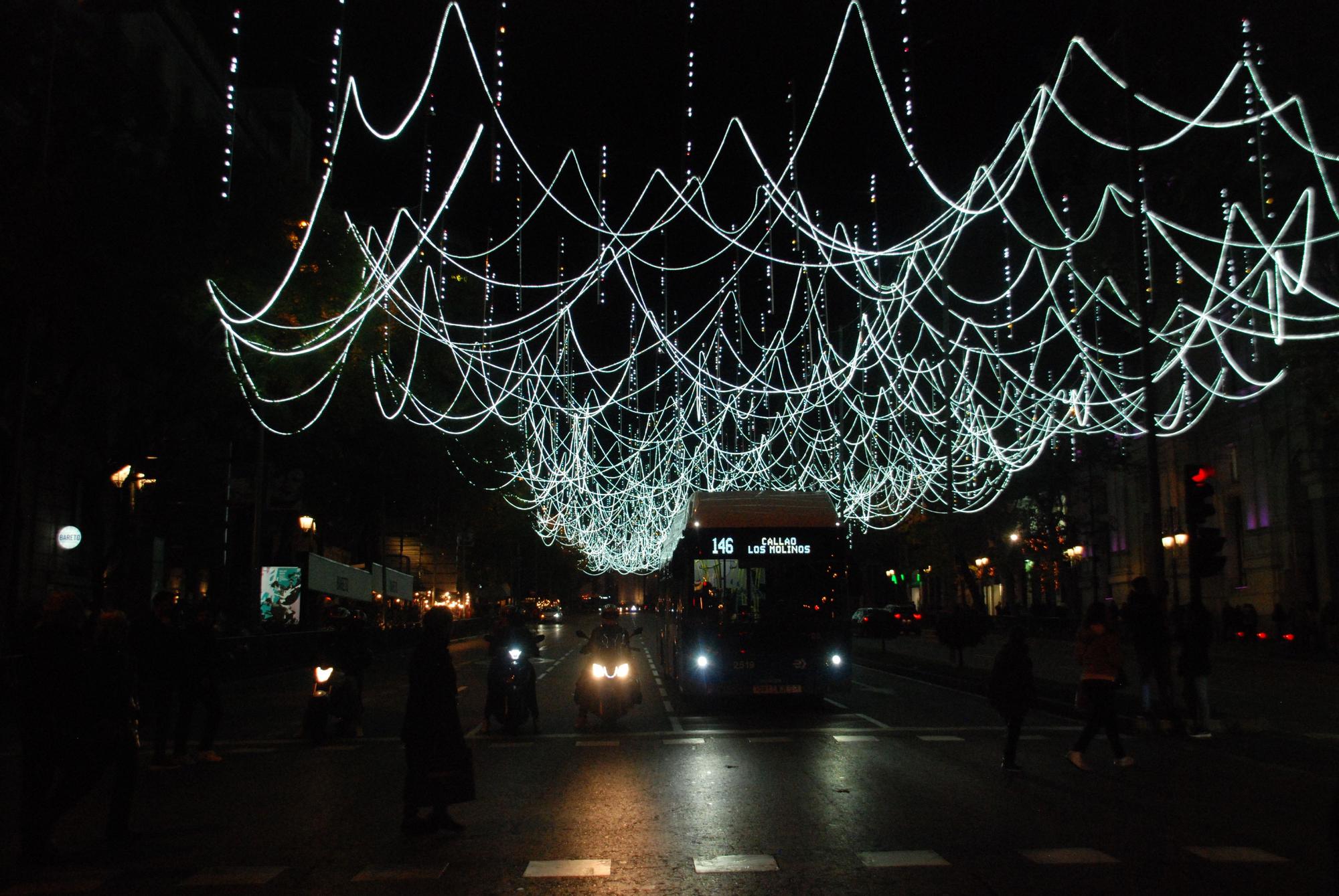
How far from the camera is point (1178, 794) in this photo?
10.6 metres

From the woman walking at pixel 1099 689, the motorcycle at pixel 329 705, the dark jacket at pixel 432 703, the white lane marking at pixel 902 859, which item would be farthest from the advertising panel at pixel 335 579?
the white lane marking at pixel 902 859

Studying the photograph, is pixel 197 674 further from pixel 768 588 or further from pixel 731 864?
pixel 768 588

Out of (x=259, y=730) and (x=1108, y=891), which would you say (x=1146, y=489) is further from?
(x=1108, y=891)

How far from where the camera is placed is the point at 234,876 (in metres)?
7.64

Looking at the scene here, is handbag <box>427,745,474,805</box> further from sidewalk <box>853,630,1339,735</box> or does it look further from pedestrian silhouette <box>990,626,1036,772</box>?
sidewalk <box>853,630,1339,735</box>

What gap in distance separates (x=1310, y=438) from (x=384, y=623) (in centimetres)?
3533

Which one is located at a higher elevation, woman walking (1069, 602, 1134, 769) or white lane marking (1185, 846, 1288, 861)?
woman walking (1069, 602, 1134, 769)

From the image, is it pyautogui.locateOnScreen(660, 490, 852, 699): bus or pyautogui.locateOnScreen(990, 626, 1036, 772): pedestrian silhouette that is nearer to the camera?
pyautogui.locateOnScreen(990, 626, 1036, 772): pedestrian silhouette

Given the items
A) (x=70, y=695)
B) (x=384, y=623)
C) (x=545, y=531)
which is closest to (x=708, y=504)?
(x=70, y=695)

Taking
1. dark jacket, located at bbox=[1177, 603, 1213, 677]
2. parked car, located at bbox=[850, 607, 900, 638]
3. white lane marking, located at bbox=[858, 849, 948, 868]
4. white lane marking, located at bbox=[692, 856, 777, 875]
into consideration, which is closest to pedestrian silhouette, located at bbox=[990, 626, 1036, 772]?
dark jacket, located at bbox=[1177, 603, 1213, 677]

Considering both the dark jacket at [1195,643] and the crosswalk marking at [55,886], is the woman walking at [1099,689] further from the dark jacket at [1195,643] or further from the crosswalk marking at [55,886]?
the crosswalk marking at [55,886]

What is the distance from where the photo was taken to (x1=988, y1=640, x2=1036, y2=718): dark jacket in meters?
12.3

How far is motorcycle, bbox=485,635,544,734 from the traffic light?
879 cm

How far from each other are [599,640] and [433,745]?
853 centimetres
